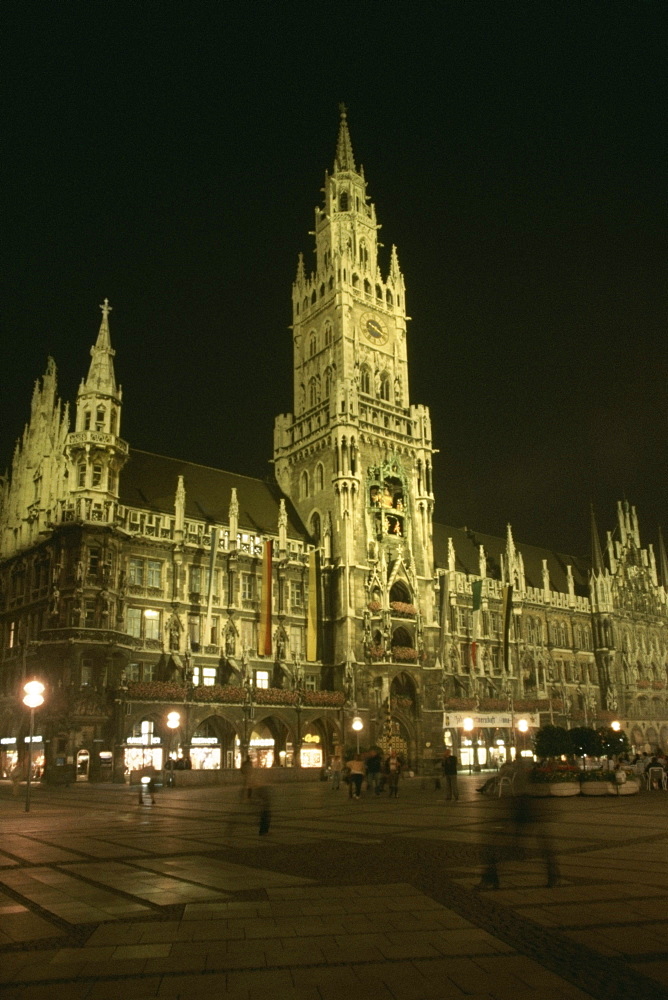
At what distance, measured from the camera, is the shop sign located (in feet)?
227

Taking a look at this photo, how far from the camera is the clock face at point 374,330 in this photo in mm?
78688

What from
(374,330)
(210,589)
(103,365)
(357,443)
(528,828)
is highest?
(374,330)

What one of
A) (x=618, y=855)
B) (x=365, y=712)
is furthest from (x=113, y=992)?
(x=365, y=712)

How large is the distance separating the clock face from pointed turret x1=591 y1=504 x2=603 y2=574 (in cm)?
3844

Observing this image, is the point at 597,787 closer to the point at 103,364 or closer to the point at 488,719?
the point at 488,719

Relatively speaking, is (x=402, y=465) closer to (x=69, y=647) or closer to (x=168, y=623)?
(x=168, y=623)

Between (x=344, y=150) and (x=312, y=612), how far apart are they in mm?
51868

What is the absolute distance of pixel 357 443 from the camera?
70750 mm

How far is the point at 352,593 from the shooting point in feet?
218

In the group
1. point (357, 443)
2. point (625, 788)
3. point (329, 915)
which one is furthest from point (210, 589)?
point (329, 915)

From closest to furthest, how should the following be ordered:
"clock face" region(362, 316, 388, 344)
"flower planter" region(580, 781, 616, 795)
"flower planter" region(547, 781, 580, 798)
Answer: "flower planter" region(547, 781, 580, 798) < "flower planter" region(580, 781, 616, 795) < "clock face" region(362, 316, 388, 344)

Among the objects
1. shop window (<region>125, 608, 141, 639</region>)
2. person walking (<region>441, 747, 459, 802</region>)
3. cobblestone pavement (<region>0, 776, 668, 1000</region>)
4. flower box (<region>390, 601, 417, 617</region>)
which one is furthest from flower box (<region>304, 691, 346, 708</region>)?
cobblestone pavement (<region>0, 776, 668, 1000</region>)

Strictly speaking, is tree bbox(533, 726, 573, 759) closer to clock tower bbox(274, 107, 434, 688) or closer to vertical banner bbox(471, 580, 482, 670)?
clock tower bbox(274, 107, 434, 688)

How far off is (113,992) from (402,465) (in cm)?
6758
